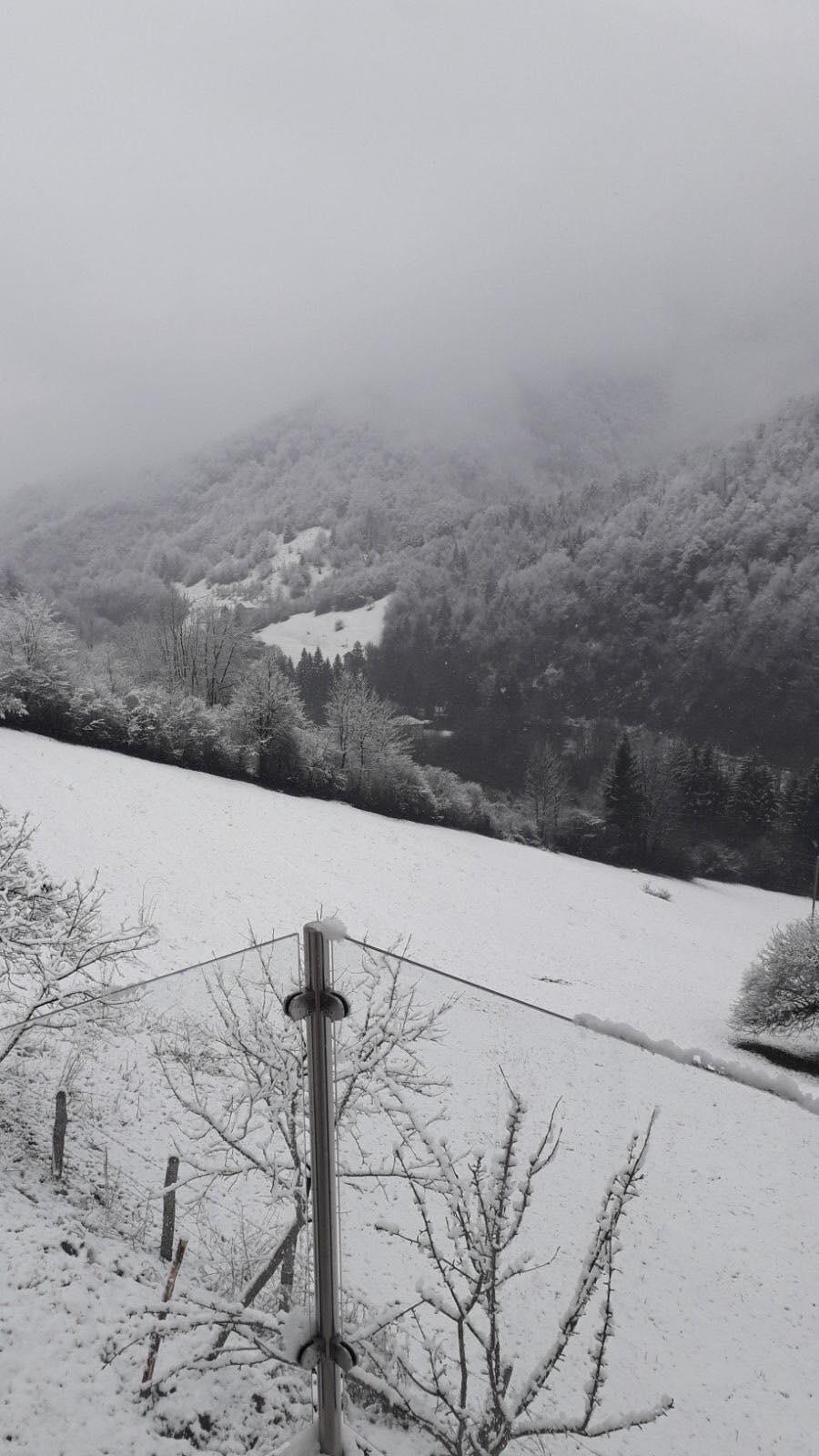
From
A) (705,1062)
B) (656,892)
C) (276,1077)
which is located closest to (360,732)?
(656,892)

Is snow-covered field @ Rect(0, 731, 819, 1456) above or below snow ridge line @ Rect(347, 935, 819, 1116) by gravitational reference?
below

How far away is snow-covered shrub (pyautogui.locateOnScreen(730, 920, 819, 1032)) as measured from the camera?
870 cm

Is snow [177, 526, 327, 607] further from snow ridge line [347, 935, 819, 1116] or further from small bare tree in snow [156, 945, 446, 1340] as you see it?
snow ridge line [347, 935, 819, 1116]

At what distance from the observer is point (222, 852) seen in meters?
10.7

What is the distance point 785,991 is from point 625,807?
1524 cm

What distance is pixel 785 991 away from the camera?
8.91m

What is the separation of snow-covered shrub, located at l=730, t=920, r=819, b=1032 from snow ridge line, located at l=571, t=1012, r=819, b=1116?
9224 mm

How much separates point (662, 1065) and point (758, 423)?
88674 mm

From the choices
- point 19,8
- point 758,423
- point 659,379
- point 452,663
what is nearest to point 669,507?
point 758,423

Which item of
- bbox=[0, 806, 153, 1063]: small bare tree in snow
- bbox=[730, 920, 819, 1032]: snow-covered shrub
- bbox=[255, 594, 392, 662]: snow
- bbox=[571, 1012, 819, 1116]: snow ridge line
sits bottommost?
bbox=[730, 920, 819, 1032]: snow-covered shrub

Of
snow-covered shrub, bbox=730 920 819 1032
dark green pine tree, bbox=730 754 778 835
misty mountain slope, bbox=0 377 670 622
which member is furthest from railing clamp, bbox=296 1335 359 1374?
misty mountain slope, bbox=0 377 670 622

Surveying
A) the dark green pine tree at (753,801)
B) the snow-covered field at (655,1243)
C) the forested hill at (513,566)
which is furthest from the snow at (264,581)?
the snow-covered field at (655,1243)

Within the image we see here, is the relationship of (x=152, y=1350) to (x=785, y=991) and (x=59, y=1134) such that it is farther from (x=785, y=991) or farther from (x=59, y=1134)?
(x=785, y=991)

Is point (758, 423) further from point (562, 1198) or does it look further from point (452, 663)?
point (562, 1198)
